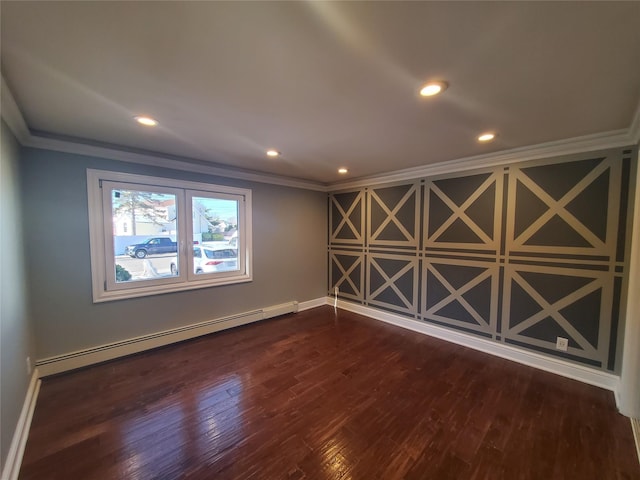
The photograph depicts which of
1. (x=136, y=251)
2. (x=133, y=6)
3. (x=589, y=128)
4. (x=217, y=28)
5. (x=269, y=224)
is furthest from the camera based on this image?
(x=269, y=224)

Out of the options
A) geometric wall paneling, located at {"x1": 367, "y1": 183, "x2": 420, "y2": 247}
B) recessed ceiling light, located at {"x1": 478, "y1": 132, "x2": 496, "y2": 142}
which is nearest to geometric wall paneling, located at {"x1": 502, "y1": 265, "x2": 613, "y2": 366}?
geometric wall paneling, located at {"x1": 367, "y1": 183, "x2": 420, "y2": 247}

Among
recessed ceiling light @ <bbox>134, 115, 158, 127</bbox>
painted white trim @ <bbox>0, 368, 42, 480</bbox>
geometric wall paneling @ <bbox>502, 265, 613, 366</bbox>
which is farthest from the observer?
geometric wall paneling @ <bbox>502, 265, 613, 366</bbox>

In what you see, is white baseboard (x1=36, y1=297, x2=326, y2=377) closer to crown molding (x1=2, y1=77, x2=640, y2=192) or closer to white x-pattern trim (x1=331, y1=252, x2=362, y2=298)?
white x-pattern trim (x1=331, y1=252, x2=362, y2=298)

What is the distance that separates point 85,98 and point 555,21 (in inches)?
113

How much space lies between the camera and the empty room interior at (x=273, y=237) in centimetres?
131

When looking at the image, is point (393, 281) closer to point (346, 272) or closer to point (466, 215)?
point (346, 272)

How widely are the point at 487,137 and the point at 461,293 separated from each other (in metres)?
2.02

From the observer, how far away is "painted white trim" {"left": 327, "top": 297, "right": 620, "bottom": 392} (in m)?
2.57

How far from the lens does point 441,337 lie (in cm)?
368

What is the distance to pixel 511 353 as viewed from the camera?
3.09 metres

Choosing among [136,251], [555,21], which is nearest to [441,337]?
[555,21]

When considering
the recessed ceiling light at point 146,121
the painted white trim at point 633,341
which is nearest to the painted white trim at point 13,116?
the recessed ceiling light at point 146,121

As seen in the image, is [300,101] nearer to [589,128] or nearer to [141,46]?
[141,46]

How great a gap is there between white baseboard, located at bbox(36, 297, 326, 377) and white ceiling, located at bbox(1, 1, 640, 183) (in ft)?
7.75
